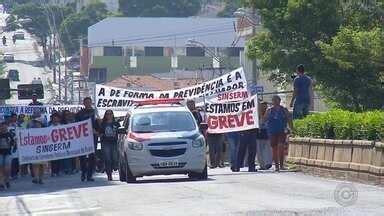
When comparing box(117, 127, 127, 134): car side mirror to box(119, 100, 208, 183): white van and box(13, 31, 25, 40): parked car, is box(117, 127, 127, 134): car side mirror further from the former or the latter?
box(13, 31, 25, 40): parked car

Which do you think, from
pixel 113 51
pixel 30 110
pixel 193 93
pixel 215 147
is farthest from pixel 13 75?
pixel 215 147

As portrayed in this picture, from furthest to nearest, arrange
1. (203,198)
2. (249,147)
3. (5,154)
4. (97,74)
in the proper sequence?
(97,74) → (249,147) → (5,154) → (203,198)

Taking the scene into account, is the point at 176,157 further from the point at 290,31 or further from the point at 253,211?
the point at 290,31

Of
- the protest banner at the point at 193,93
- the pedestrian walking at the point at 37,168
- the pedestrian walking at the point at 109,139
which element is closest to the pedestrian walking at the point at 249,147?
the protest banner at the point at 193,93

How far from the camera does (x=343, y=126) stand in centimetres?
2461

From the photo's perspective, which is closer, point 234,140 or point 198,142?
point 198,142

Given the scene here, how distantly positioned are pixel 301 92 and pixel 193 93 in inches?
173

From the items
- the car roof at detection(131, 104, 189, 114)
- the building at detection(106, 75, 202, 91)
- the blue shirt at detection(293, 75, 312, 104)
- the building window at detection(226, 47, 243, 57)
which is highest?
the blue shirt at detection(293, 75, 312, 104)

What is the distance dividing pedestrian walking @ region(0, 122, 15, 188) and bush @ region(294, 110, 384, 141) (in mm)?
6788

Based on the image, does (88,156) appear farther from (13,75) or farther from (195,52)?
(13,75)

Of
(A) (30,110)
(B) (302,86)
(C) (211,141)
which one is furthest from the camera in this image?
(A) (30,110)

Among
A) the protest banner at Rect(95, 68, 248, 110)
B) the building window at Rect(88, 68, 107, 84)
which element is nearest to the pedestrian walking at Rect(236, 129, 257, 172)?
the protest banner at Rect(95, 68, 248, 110)

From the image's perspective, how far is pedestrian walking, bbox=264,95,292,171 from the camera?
26578 mm

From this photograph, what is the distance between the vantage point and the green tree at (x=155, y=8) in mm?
135000
